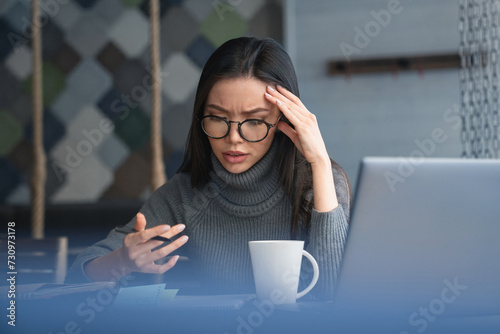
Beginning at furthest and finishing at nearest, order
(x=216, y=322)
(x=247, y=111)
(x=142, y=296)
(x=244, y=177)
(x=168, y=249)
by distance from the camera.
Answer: (x=244, y=177) → (x=247, y=111) → (x=168, y=249) → (x=142, y=296) → (x=216, y=322)

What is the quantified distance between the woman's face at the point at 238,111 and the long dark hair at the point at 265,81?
0.03 meters

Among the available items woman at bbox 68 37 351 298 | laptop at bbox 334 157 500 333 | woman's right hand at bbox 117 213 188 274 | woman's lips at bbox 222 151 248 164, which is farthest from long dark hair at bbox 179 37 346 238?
laptop at bbox 334 157 500 333

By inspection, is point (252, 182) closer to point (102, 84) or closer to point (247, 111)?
point (247, 111)

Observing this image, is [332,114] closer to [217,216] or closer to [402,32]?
[402,32]

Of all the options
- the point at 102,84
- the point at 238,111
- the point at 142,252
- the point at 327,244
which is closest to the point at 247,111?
the point at 238,111

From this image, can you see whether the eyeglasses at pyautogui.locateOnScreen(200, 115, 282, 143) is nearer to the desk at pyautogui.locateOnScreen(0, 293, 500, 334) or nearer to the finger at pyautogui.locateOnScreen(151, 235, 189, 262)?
the finger at pyautogui.locateOnScreen(151, 235, 189, 262)

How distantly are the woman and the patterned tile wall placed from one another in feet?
3.28

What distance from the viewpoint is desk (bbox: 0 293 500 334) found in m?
0.53

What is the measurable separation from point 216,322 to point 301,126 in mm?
604

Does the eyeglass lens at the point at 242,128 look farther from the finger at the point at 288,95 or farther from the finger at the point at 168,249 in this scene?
the finger at the point at 168,249

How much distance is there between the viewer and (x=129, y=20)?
92.1 inches

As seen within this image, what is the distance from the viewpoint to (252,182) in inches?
48.8

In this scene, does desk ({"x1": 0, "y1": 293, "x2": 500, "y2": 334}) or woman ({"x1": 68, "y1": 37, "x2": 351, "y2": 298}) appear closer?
desk ({"x1": 0, "y1": 293, "x2": 500, "y2": 334})

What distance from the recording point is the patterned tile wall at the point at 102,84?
7.57 feet
